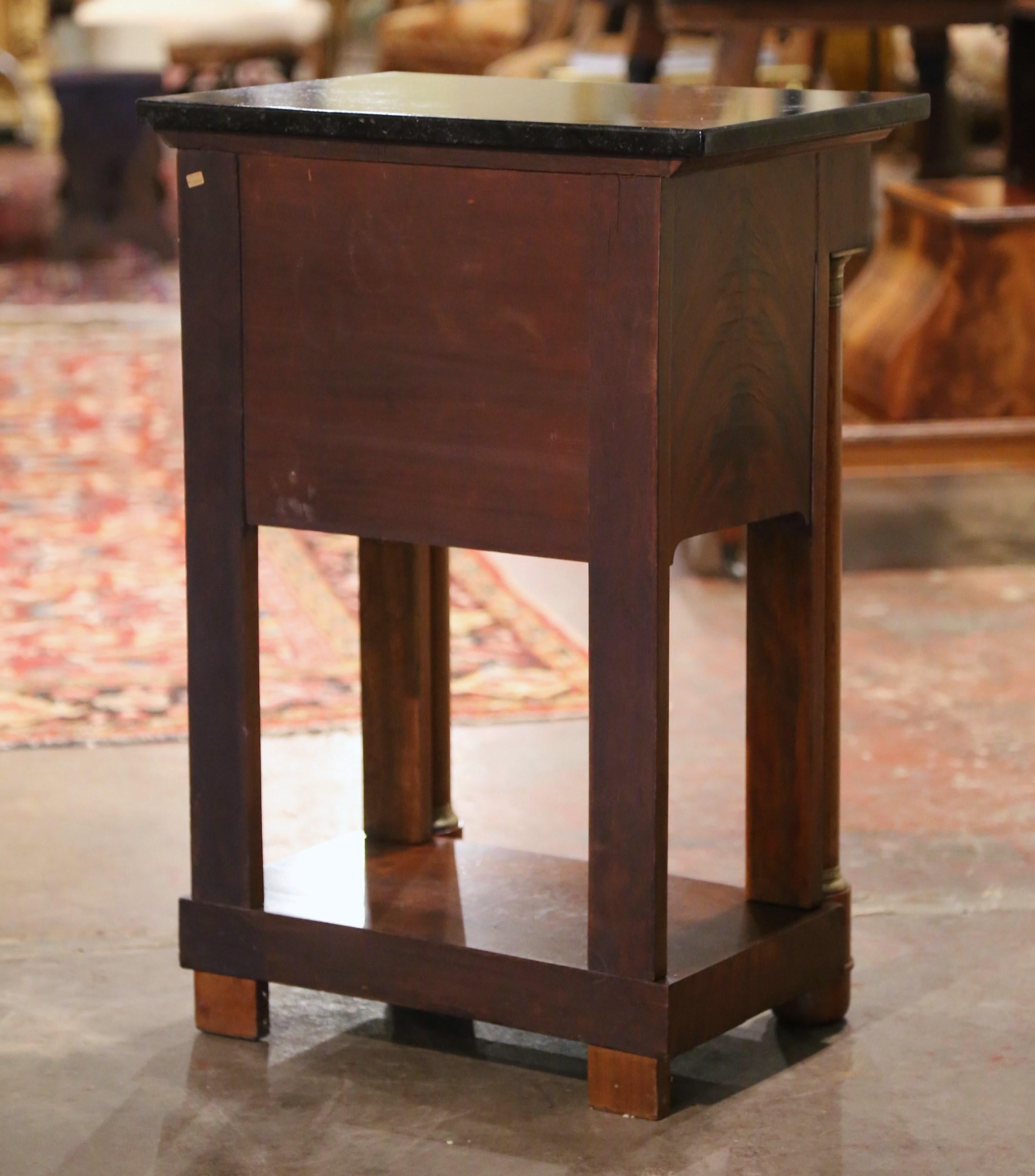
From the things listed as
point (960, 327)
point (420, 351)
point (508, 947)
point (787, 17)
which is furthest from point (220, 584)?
point (960, 327)

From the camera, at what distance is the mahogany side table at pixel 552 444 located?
1.70 meters

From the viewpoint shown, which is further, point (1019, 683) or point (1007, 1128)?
point (1019, 683)

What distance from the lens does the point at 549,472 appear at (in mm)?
1734

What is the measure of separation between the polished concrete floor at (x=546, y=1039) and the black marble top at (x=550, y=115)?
0.78 metres

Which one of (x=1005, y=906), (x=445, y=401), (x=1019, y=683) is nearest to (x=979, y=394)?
(x=1019, y=683)

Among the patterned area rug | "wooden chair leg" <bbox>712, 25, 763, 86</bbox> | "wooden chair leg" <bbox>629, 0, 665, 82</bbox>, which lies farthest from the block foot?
"wooden chair leg" <bbox>629, 0, 665, 82</bbox>

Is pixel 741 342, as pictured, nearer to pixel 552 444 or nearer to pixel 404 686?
pixel 552 444

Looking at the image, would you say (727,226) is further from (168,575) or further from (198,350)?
(168,575)

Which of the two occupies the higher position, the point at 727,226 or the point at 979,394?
the point at 727,226

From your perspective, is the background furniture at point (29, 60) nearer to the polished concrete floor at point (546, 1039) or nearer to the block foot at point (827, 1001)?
the polished concrete floor at point (546, 1039)

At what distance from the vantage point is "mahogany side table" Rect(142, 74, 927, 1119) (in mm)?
1700

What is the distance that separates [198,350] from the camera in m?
1.87

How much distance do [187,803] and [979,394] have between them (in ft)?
5.89

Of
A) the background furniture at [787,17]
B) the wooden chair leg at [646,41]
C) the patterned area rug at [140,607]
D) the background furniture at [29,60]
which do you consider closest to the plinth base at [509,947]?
the patterned area rug at [140,607]
